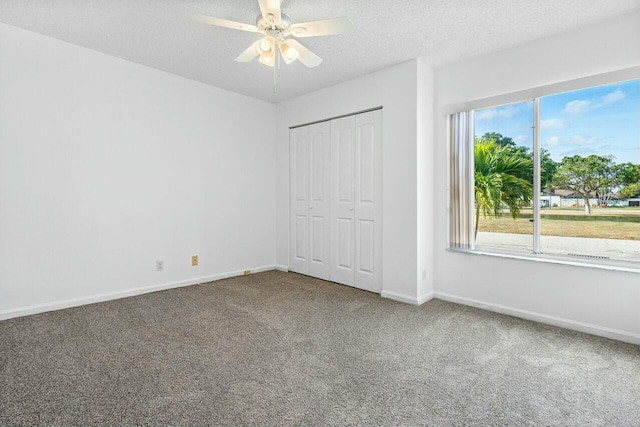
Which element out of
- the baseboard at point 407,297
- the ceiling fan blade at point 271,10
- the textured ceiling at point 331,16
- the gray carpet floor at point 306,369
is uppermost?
the textured ceiling at point 331,16

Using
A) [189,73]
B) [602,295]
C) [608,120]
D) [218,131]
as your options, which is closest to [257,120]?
[218,131]

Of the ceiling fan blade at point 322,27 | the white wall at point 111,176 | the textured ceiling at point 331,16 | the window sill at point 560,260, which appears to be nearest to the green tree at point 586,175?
the window sill at point 560,260

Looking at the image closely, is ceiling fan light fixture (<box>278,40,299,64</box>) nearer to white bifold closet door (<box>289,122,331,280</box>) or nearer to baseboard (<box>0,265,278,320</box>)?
white bifold closet door (<box>289,122,331,280</box>)

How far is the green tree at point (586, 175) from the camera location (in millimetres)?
2719

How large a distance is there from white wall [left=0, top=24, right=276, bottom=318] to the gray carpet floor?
0.50m

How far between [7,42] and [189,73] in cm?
153

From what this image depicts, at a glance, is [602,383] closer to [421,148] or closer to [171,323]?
[421,148]

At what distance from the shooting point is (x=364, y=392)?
1.82m

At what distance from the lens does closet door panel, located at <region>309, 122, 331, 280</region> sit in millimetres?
4312

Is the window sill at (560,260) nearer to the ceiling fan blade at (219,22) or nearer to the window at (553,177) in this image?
the window at (553,177)

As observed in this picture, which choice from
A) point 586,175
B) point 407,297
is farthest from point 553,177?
point 407,297

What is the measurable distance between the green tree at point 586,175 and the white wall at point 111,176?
11.8ft

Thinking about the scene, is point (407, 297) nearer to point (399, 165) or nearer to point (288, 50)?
point (399, 165)

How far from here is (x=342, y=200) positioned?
4.15 metres
